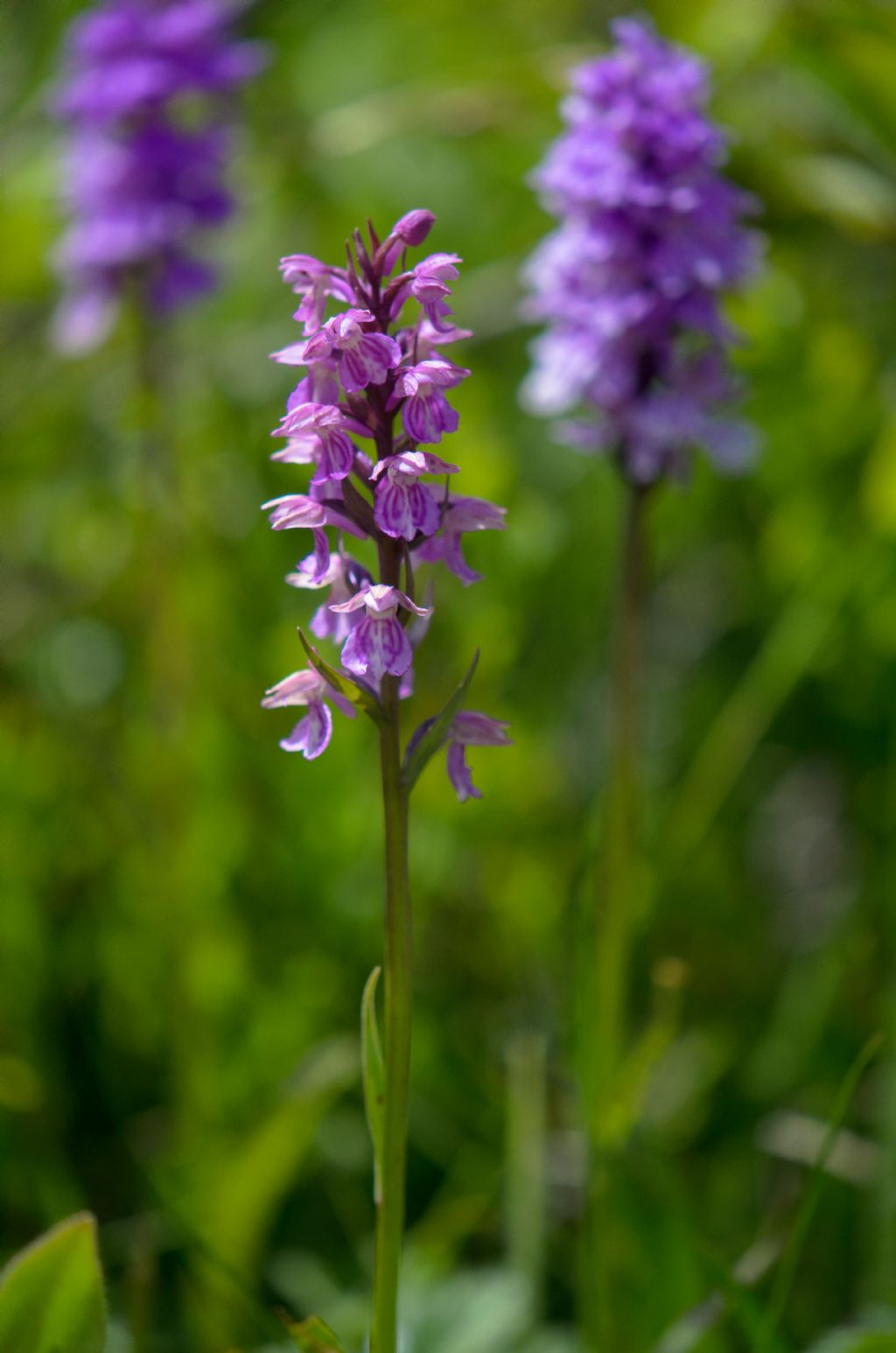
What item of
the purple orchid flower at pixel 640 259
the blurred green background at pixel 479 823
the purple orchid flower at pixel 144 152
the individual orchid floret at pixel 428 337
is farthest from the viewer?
the purple orchid flower at pixel 144 152

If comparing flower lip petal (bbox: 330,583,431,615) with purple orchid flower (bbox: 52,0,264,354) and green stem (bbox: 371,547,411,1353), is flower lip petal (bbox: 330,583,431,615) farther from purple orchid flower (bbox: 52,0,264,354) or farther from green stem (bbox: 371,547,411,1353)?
purple orchid flower (bbox: 52,0,264,354)

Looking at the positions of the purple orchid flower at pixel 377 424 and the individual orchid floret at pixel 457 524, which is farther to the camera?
the individual orchid floret at pixel 457 524

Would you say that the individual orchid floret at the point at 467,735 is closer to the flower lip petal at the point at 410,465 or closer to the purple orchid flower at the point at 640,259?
the flower lip petal at the point at 410,465

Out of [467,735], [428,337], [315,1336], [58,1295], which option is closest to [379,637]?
[467,735]

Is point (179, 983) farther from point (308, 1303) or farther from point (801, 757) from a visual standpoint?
point (801, 757)

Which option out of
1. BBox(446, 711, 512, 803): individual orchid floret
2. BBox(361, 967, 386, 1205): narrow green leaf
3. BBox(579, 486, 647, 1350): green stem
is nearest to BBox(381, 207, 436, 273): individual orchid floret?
BBox(446, 711, 512, 803): individual orchid floret

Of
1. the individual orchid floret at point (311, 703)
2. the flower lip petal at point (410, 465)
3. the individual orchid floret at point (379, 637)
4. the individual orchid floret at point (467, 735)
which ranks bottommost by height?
the individual orchid floret at point (467, 735)

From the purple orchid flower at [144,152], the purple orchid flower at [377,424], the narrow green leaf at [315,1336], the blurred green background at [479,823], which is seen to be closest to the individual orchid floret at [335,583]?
the purple orchid flower at [377,424]

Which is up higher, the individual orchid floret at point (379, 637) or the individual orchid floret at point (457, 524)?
the individual orchid floret at point (457, 524)
